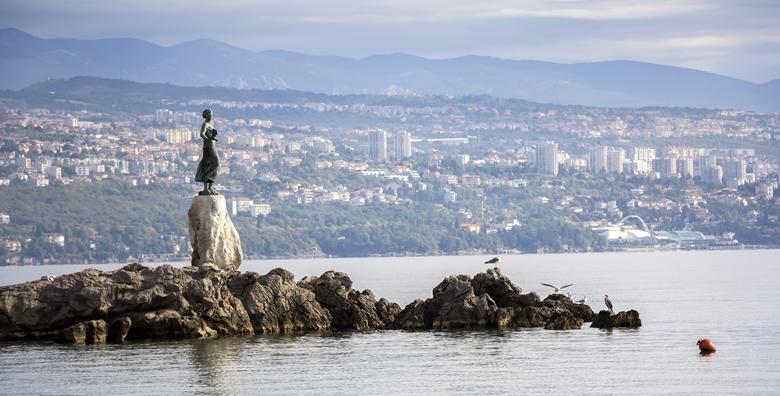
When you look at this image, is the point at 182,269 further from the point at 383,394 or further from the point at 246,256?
the point at 246,256

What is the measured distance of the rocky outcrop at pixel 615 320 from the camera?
45719 mm

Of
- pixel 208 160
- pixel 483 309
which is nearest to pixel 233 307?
pixel 208 160

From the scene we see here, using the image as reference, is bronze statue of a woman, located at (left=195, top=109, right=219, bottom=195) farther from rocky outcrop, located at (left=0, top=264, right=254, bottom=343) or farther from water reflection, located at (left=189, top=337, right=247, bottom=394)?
water reflection, located at (left=189, top=337, right=247, bottom=394)

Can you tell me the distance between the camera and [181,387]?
3369 cm

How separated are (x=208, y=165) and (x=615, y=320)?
1201cm

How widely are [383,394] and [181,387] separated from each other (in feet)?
13.4

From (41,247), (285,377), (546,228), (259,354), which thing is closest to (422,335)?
(259,354)

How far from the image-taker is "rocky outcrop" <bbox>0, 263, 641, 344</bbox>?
4209 cm

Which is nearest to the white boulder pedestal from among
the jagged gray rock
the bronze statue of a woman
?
the bronze statue of a woman

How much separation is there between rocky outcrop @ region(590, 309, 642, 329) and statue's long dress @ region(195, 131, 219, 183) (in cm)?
1129

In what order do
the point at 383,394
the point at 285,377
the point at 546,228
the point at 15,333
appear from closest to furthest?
the point at 383,394, the point at 285,377, the point at 15,333, the point at 546,228

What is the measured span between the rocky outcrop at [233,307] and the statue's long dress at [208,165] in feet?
10.5

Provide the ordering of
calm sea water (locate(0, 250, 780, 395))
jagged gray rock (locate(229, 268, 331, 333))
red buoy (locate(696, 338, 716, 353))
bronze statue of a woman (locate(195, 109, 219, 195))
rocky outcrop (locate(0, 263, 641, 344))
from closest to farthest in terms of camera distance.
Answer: calm sea water (locate(0, 250, 780, 395)) < red buoy (locate(696, 338, 716, 353)) < rocky outcrop (locate(0, 263, 641, 344)) < jagged gray rock (locate(229, 268, 331, 333)) < bronze statue of a woman (locate(195, 109, 219, 195))

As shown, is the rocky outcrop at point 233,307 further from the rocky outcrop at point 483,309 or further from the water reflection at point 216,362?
the water reflection at point 216,362
